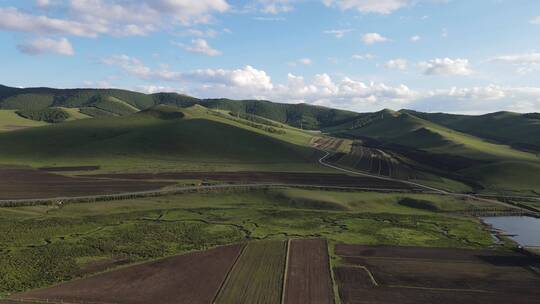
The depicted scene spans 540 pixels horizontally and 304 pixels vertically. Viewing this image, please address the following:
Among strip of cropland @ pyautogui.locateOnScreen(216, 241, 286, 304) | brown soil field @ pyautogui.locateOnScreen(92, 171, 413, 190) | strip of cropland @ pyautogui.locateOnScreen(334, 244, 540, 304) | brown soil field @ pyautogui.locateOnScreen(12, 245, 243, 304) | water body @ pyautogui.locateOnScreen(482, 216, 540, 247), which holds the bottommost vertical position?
brown soil field @ pyautogui.locateOnScreen(12, 245, 243, 304)

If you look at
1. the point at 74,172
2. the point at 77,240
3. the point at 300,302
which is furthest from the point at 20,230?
the point at 74,172

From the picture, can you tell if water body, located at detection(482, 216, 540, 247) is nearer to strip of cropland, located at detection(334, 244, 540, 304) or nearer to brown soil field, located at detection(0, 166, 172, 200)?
strip of cropland, located at detection(334, 244, 540, 304)

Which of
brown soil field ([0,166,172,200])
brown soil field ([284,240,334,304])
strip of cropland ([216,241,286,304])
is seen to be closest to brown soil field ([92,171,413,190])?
brown soil field ([0,166,172,200])

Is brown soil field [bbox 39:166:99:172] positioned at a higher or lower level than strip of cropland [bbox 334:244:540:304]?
lower

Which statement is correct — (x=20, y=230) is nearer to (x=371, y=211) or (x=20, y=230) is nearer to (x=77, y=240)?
(x=77, y=240)

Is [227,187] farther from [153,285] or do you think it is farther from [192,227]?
[153,285]

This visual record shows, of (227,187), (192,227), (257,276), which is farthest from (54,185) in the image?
(257,276)
